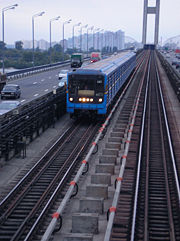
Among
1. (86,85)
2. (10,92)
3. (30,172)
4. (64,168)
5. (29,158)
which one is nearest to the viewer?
(30,172)

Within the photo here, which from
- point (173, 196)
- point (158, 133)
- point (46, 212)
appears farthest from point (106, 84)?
point (46, 212)

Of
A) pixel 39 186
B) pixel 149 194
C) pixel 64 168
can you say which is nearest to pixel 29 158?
pixel 64 168

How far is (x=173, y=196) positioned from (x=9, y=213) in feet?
15.5

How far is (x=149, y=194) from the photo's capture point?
12672 millimetres

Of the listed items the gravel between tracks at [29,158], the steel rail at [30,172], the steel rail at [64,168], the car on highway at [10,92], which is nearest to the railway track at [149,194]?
the steel rail at [64,168]

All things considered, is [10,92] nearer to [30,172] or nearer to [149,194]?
[30,172]

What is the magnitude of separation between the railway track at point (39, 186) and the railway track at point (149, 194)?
2.03 metres

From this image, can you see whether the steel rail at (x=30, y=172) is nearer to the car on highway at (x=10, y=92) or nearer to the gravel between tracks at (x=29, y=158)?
the gravel between tracks at (x=29, y=158)

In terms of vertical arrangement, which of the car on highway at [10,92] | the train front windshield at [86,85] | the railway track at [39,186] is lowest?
the railway track at [39,186]

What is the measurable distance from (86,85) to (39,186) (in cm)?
1030

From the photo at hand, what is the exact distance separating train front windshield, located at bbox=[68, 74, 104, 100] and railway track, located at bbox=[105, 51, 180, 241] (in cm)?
314

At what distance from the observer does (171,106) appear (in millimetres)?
31438

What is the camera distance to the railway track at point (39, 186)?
1059 cm

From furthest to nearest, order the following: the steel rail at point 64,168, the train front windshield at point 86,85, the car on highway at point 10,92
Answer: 1. the car on highway at point 10,92
2. the train front windshield at point 86,85
3. the steel rail at point 64,168
